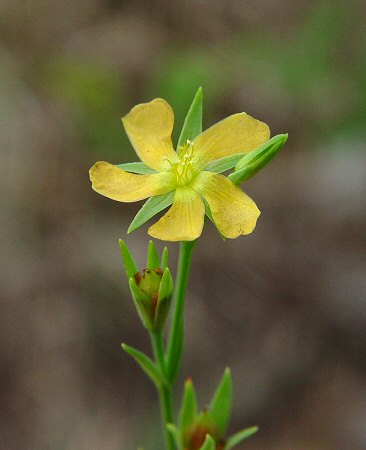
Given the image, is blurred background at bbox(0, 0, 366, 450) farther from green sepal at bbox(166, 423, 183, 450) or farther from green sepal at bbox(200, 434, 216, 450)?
green sepal at bbox(200, 434, 216, 450)

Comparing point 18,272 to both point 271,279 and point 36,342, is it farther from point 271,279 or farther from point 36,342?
point 271,279

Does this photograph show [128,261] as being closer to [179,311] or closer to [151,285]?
[151,285]

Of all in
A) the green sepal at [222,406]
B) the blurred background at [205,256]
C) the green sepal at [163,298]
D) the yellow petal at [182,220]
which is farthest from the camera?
the blurred background at [205,256]

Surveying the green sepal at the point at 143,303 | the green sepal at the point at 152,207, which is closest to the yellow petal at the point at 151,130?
the green sepal at the point at 152,207

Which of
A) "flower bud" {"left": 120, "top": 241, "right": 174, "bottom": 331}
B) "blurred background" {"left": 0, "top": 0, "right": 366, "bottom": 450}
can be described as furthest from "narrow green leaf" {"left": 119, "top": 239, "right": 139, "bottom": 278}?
"blurred background" {"left": 0, "top": 0, "right": 366, "bottom": 450}

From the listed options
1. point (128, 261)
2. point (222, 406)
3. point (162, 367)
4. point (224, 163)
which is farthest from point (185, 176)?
point (222, 406)

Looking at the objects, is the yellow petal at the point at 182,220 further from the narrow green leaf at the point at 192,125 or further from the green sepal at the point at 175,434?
the green sepal at the point at 175,434

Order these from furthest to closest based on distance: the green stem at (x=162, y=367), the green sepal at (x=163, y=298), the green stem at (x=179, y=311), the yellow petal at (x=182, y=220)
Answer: the green stem at (x=162, y=367)
the green stem at (x=179, y=311)
the green sepal at (x=163, y=298)
the yellow petal at (x=182, y=220)
